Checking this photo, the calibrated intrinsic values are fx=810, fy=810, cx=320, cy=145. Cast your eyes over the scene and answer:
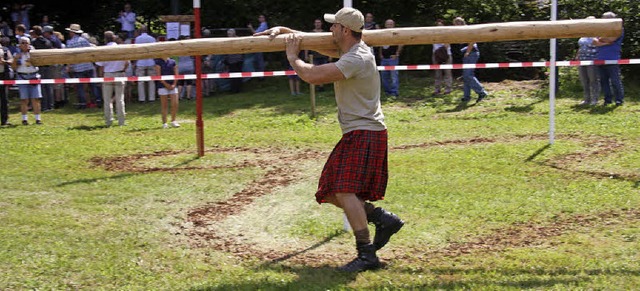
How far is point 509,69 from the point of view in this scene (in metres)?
18.5

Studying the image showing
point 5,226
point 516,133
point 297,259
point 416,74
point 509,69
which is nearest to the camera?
point 297,259

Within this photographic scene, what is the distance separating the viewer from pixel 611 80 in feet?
47.0

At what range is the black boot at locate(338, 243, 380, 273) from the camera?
578 centimetres

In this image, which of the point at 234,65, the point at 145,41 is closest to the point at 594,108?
the point at 145,41

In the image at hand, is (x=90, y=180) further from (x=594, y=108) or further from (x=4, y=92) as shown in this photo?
(x=594, y=108)

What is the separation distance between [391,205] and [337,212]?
534 millimetres

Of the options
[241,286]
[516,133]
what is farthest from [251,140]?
[241,286]

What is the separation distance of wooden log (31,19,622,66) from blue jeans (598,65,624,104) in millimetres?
8503

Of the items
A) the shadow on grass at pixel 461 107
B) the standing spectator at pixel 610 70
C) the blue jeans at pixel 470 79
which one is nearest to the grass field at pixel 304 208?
the standing spectator at pixel 610 70

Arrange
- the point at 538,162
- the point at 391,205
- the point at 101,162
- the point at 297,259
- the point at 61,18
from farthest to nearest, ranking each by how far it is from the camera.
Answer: the point at 61,18 → the point at 101,162 → the point at 538,162 → the point at 391,205 → the point at 297,259

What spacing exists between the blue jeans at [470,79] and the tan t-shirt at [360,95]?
33.7 ft

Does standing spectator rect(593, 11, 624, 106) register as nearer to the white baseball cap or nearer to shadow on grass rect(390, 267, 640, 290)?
shadow on grass rect(390, 267, 640, 290)

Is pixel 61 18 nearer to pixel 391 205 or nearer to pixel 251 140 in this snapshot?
pixel 251 140

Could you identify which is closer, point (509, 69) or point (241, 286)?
point (241, 286)
